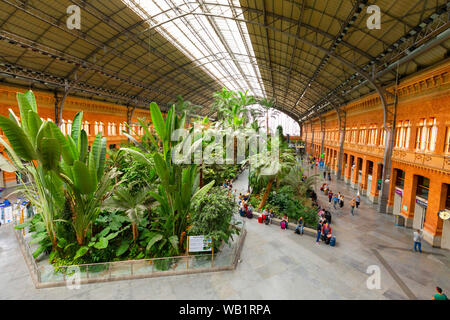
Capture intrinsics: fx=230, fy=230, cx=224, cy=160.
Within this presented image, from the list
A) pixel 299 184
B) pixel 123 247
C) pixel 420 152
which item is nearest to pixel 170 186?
pixel 123 247

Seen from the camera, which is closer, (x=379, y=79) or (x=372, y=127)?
(x=379, y=79)

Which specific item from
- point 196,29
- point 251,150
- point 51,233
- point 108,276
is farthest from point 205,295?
point 196,29

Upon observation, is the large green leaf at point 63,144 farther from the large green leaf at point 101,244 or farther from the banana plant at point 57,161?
the large green leaf at point 101,244

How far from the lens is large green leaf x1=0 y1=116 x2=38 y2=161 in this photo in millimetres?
5340

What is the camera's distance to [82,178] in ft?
21.1

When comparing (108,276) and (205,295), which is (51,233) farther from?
(205,295)

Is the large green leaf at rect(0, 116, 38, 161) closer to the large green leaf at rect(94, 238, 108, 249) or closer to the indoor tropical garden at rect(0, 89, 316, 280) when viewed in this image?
the indoor tropical garden at rect(0, 89, 316, 280)

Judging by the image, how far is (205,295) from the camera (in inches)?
253

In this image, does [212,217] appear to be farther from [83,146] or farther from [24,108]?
[24,108]

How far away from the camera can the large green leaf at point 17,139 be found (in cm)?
534

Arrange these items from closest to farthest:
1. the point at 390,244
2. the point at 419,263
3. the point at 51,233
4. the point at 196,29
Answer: the point at 51,233 < the point at 419,263 < the point at 390,244 < the point at 196,29

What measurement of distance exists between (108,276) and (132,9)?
1758cm

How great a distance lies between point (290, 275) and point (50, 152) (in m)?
7.78
